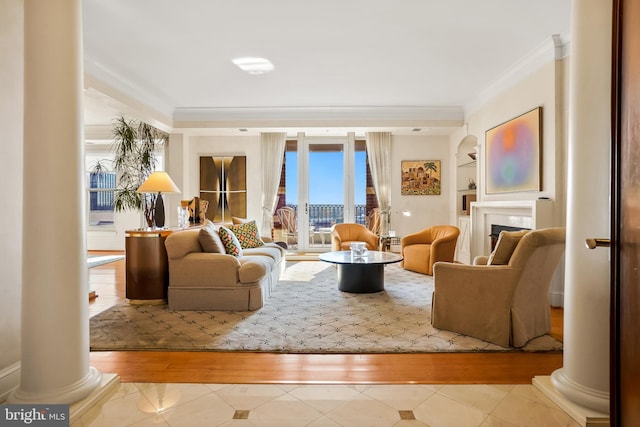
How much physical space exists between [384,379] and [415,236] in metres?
3.97

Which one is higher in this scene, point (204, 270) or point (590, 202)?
point (590, 202)

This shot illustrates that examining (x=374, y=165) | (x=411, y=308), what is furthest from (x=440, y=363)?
(x=374, y=165)

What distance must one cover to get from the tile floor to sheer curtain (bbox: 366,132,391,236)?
5.43m

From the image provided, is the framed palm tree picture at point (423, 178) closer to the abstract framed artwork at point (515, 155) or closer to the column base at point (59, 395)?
the abstract framed artwork at point (515, 155)

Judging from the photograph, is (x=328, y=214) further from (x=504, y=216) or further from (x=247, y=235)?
(x=504, y=216)

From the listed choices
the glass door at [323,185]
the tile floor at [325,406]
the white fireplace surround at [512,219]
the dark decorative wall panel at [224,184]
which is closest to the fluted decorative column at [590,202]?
the tile floor at [325,406]

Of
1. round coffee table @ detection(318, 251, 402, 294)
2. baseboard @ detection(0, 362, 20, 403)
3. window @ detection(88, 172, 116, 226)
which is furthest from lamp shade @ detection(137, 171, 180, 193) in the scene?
window @ detection(88, 172, 116, 226)

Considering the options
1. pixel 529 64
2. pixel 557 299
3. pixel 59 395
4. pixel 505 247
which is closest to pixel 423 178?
pixel 529 64

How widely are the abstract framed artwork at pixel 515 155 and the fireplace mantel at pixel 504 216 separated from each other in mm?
234

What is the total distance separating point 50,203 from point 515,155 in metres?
4.96

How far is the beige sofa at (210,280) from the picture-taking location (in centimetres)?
369

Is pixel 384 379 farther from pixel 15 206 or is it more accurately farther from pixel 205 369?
pixel 15 206

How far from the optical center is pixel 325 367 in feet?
8.25

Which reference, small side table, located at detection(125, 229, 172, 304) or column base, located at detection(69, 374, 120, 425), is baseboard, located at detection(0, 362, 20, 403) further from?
small side table, located at detection(125, 229, 172, 304)
